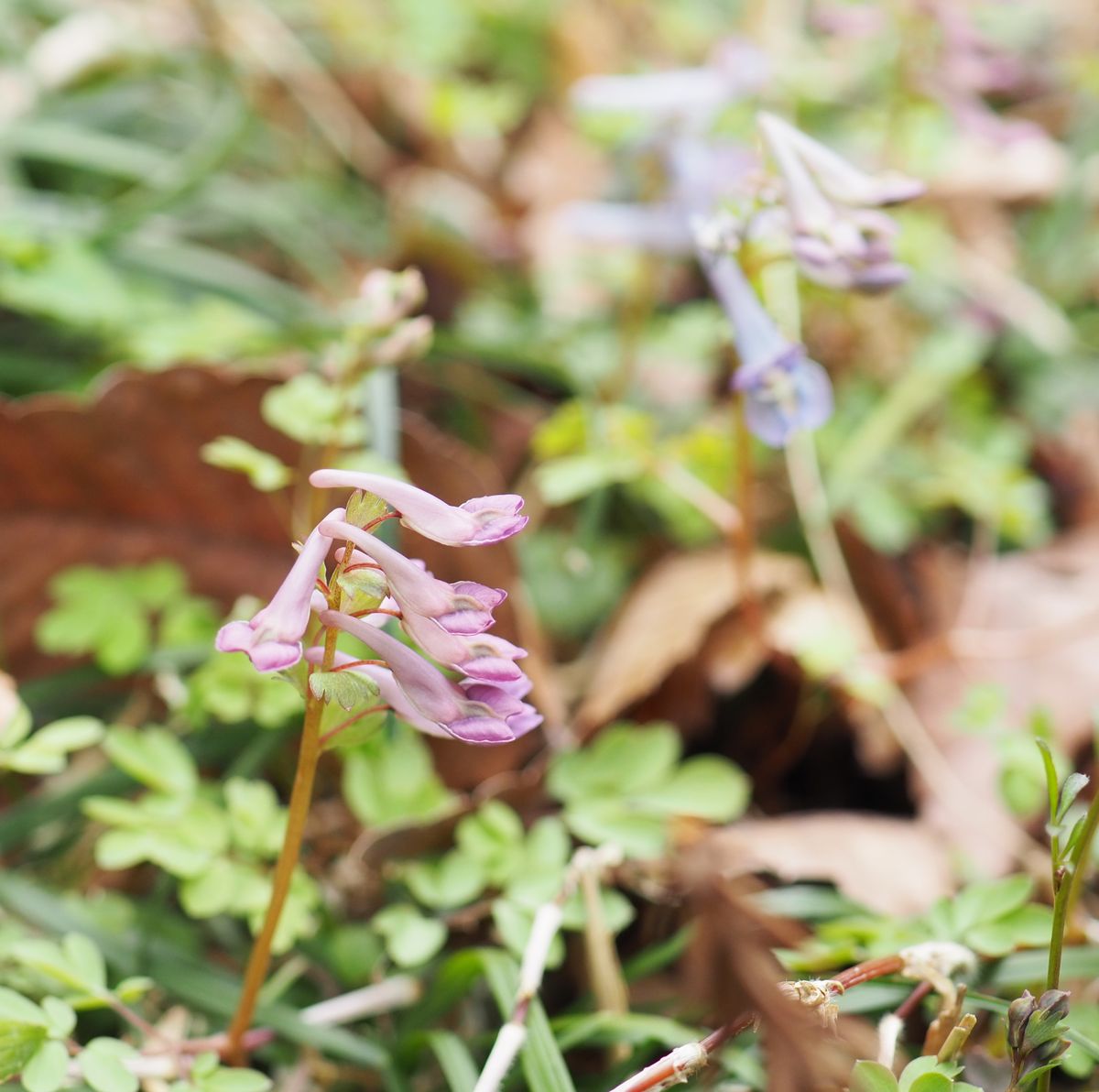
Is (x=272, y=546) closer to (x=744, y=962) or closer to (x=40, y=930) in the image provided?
(x=40, y=930)

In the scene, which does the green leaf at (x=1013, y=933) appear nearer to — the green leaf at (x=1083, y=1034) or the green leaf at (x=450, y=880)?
the green leaf at (x=1083, y=1034)

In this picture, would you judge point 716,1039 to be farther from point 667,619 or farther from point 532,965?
point 667,619

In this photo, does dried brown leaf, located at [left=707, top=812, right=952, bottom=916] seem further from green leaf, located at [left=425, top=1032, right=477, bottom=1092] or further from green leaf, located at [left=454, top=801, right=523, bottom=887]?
green leaf, located at [left=425, top=1032, right=477, bottom=1092]

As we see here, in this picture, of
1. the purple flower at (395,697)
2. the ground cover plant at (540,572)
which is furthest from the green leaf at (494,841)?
the purple flower at (395,697)

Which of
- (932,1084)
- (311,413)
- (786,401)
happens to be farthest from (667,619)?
(932,1084)

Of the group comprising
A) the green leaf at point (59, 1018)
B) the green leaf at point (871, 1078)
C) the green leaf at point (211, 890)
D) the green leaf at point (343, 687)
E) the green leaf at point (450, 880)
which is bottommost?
the green leaf at point (450, 880)

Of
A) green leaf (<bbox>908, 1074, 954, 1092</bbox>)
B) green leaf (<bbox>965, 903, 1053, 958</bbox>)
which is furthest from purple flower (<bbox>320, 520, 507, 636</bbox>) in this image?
green leaf (<bbox>965, 903, 1053, 958</bbox>)

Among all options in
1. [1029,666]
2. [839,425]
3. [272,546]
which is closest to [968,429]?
[839,425]
